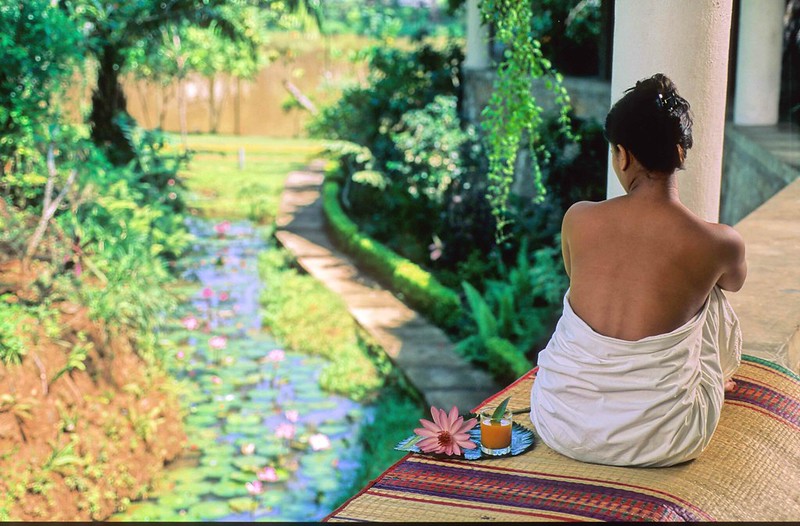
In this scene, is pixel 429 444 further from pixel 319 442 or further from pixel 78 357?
pixel 78 357

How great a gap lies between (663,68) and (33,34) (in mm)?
4180

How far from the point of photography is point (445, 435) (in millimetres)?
2457

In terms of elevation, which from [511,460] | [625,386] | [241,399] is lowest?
[241,399]

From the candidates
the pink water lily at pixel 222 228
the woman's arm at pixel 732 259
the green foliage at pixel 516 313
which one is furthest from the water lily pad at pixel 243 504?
the pink water lily at pixel 222 228

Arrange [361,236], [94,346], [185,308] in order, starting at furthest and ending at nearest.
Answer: [361,236]
[185,308]
[94,346]

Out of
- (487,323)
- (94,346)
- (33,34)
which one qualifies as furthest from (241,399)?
(33,34)

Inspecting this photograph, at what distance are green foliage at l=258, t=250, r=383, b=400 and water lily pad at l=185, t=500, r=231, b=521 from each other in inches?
61.8

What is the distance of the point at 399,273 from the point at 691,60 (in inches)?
215

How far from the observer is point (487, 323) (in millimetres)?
6574

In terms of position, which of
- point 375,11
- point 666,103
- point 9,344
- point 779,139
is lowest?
point 9,344

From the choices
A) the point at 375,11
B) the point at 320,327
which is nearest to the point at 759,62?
the point at 320,327

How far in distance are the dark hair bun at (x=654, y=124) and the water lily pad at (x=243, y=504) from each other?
10.7 ft

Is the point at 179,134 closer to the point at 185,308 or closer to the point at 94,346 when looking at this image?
the point at 185,308

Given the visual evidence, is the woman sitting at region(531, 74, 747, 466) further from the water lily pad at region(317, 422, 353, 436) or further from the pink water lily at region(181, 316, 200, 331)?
the pink water lily at region(181, 316, 200, 331)
